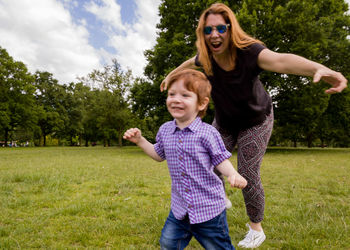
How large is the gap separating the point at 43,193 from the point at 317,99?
1705cm

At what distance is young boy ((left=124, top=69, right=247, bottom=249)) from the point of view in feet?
6.07

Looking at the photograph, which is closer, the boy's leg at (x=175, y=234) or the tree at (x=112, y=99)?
the boy's leg at (x=175, y=234)

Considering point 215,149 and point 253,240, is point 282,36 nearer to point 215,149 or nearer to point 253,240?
point 253,240

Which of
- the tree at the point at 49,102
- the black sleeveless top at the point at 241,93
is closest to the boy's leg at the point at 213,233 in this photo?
the black sleeveless top at the point at 241,93

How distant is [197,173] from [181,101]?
0.53 metres

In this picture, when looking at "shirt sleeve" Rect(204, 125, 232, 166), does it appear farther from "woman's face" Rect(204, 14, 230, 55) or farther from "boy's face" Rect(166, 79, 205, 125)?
"woman's face" Rect(204, 14, 230, 55)

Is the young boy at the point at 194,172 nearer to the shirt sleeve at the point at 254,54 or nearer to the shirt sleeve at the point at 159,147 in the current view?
the shirt sleeve at the point at 159,147

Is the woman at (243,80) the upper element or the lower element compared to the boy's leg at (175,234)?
upper

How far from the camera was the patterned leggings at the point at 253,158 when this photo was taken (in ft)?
8.54

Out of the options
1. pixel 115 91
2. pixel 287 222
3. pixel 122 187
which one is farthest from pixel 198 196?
pixel 115 91

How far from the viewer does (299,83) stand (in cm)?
1900

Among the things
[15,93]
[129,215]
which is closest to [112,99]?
[15,93]

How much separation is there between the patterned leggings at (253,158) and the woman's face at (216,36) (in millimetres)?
871

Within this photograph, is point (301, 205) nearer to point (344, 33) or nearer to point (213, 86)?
point (213, 86)
